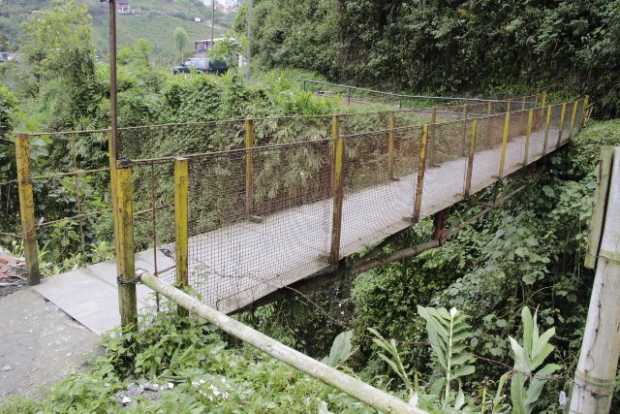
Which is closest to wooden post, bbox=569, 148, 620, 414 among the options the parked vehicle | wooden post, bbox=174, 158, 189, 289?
wooden post, bbox=174, 158, 189, 289

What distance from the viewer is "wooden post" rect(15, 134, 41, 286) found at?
3.72 meters

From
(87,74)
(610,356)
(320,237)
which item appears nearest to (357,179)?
(320,237)

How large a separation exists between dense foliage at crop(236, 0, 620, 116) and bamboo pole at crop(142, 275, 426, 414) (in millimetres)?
15807

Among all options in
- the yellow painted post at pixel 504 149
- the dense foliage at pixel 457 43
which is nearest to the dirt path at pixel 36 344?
the yellow painted post at pixel 504 149

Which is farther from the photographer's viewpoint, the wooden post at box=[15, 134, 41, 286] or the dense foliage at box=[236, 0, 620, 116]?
the dense foliage at box=[236, 0, 620, 116]

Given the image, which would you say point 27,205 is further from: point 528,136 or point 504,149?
point 528,136

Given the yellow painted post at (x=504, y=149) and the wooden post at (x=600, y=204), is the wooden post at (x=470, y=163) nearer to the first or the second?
the yellow painted post at (x=504, y=149)

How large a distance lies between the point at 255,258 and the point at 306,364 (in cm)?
170

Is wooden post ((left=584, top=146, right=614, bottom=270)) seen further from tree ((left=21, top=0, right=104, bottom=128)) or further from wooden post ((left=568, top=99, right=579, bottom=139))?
tree ((left=21, top=0, right=104, bottom=128))

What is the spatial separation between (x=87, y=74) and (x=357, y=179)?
11780mm

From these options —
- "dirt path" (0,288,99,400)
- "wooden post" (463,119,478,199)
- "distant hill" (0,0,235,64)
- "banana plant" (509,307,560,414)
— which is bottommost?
"dirt path" (0,288,99,400)

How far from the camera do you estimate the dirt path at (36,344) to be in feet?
9.31

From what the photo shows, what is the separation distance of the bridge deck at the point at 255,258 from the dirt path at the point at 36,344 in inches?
4.1

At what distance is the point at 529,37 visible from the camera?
17172 mm
